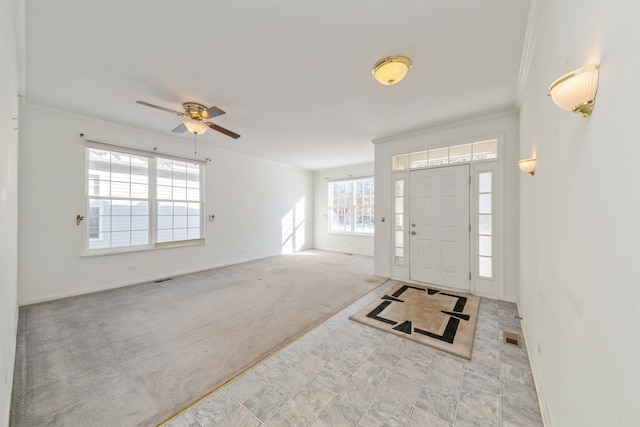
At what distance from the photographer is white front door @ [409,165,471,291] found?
3695mm

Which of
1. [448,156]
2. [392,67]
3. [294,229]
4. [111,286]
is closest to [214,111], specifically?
[392,67]

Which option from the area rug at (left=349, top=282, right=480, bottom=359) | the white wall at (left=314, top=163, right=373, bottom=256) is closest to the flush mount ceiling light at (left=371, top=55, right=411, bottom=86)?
the area rug at (left=349, top=282, right=480, bottom=359)

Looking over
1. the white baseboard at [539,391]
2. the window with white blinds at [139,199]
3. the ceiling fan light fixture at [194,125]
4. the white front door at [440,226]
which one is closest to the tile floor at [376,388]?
the white baseboard at [539,391]

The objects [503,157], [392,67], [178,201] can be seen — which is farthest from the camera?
[178,201]

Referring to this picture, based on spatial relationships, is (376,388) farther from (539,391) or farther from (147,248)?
(147,248)

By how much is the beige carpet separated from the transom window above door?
88.7 inches

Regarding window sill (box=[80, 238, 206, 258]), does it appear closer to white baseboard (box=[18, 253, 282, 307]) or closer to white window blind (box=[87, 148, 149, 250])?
white window blind (box=[87, 148, 149, 250])

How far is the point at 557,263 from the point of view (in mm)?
1300

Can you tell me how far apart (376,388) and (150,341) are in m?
2.25

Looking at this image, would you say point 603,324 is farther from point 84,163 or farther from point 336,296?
point 84,163

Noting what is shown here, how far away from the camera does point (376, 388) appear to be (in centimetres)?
174

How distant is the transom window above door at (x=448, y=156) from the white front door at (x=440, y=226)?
141 mm

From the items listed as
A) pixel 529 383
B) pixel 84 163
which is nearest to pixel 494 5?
pixel 529 383

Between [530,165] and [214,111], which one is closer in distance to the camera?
[530,165]
